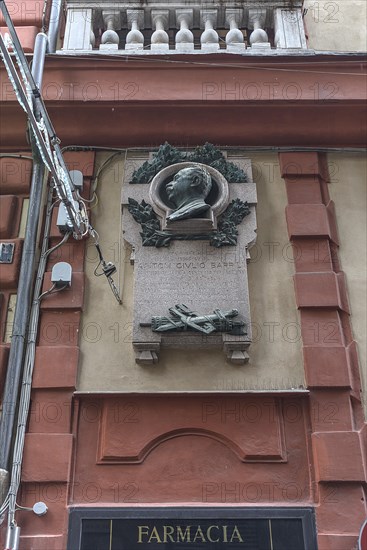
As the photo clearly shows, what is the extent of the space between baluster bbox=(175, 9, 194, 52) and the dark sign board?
4769 millimetres

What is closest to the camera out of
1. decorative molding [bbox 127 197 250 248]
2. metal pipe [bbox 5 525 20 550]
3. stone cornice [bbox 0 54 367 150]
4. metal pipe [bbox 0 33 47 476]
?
metal pipe [bbox 5 525 20 550]

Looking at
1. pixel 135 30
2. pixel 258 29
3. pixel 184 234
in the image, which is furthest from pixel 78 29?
pixel 184 234

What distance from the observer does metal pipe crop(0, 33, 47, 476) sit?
17.3 feet

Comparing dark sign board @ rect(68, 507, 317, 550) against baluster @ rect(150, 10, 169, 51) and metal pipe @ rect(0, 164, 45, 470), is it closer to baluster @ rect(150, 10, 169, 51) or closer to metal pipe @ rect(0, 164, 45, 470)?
metal pipe @ rect(0, 164, 45, 470)

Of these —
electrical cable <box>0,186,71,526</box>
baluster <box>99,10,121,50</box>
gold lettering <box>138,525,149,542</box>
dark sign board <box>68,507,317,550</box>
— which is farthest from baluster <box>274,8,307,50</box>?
gold lettering <box>138,525,149,542</box>

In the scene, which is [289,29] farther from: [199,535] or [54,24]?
[199,535]

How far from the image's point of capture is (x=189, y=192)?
243 inches

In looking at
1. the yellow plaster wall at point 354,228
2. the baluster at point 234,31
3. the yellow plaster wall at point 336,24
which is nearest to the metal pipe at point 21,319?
the baluster at point 234,31

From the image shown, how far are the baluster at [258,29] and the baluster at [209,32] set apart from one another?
41 centimetres

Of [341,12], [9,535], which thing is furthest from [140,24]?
[9,535]

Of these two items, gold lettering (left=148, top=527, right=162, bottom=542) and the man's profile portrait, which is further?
the man's profile portrait

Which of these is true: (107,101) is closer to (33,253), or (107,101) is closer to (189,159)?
(189,159)

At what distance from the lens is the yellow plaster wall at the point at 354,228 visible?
5992mm

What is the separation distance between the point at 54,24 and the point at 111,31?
642 mm
